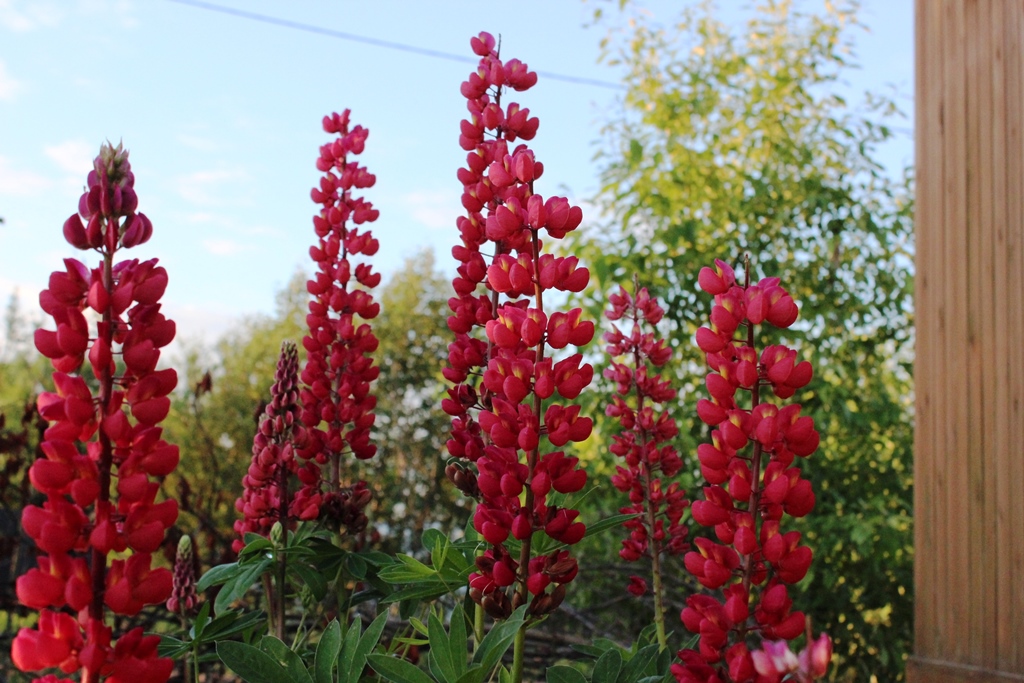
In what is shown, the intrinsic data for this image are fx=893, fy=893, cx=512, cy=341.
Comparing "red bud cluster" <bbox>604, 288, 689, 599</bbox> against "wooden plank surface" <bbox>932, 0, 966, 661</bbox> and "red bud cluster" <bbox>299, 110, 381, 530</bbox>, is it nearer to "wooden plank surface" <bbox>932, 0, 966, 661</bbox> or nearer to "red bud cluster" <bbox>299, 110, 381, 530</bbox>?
"red bud cluster" <bbox>299, 110, 381, 530</bbox>

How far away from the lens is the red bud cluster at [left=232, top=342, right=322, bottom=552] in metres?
1.44

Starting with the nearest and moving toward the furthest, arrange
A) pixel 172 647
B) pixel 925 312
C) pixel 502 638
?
pixel 502 638, pixel 172 647, pixel 925 312

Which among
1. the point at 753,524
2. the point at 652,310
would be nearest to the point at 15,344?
the point at 652,310

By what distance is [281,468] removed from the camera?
1.46 meters

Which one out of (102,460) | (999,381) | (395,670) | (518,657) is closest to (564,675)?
(518,657)

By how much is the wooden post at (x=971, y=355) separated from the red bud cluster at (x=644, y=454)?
51.3 inches

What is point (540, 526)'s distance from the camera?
0.96 meters

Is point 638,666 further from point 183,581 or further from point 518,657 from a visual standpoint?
point 183,581

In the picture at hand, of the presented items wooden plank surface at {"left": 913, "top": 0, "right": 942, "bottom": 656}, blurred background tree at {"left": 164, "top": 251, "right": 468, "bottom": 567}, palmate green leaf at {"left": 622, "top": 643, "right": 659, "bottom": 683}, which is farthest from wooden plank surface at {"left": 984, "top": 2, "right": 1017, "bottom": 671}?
blurred background tree at {"left": 164, "top": 251, "right": 468, "bottom": 567}

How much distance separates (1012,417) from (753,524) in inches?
73.4

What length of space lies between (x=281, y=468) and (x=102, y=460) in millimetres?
691

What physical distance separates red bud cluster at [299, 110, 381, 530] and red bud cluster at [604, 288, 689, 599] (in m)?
0.43

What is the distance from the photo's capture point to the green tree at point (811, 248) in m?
3.61

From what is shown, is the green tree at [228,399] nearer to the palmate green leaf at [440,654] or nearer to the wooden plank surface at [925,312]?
the wooden plank surface at [925,312]
